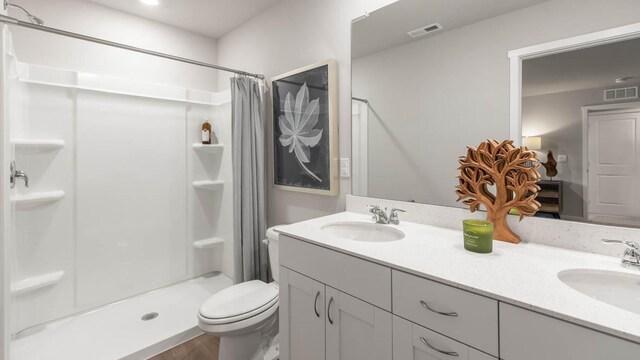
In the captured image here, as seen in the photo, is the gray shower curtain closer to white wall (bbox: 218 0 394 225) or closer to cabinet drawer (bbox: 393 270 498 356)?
white wall (bbox: 218 0 394 225)

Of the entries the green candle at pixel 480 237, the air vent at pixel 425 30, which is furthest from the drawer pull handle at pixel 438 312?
the air vent at pixel 425 30

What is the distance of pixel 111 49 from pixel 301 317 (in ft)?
8.42

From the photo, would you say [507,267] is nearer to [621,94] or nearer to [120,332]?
[621,94]

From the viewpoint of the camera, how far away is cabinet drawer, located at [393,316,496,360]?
2.61ft

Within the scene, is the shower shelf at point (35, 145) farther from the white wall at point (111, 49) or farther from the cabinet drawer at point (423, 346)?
the cabinet drawer at point (423, 346)

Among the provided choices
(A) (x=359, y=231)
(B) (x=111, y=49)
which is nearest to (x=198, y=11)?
(B) (x=111, y=49)

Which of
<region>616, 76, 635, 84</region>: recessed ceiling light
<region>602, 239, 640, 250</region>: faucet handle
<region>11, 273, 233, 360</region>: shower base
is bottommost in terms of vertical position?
<region>11, 273, 233, 360</region>: shower base

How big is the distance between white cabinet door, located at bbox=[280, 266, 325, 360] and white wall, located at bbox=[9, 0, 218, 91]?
227cm

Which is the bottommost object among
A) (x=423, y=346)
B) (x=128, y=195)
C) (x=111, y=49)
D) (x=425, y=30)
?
(x=423, y=346)

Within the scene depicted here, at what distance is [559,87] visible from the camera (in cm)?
110

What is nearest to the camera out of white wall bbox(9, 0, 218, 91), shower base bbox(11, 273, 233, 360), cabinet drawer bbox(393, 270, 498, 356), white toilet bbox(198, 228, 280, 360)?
cabinet drawer bbox(393, 270, 498, 356)

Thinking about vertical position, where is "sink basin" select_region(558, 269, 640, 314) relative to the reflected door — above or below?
below

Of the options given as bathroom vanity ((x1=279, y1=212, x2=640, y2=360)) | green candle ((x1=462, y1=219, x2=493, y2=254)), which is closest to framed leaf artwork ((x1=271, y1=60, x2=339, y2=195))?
bathroom vanity ((x1=279, y1=212, x2=640, y2=360))

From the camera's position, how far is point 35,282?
1934 millimetres
